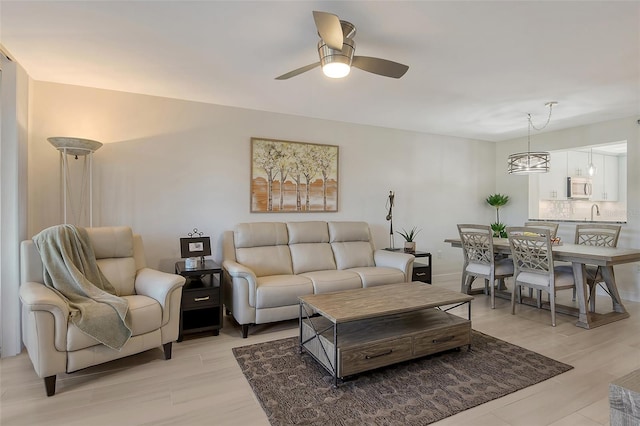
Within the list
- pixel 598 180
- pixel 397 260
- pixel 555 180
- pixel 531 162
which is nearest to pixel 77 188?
pixel 397 260

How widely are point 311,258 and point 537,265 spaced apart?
2.46 m

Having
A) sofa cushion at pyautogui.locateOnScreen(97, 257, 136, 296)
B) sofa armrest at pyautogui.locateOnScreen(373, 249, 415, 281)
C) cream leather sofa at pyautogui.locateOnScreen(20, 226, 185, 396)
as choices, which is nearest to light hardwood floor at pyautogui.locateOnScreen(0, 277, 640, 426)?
cream leather sofa at pyautogui.locateOnScreen(20, 226, 185, 396)

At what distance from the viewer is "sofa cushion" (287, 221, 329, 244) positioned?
407 cm

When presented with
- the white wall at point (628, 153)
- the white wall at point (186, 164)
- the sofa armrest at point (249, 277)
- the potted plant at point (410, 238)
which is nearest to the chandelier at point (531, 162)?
the white wall at point (628, 153)

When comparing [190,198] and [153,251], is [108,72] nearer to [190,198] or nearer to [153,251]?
[190,198]

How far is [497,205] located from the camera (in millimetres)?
5836

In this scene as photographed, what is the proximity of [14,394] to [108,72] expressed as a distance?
258 cm

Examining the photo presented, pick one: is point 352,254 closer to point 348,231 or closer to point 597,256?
point 348,231

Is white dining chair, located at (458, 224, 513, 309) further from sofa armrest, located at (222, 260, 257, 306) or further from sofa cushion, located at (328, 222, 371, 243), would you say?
sofa armrest, located at (222, 260, 257, 306)

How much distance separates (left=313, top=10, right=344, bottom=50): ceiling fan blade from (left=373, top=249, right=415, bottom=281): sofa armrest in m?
2.64

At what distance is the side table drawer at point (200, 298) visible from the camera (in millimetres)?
3094

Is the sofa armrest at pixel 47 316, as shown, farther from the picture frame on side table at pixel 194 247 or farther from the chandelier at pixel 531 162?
the chandelier at pixel 531 162

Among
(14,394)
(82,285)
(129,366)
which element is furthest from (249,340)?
(14,394)

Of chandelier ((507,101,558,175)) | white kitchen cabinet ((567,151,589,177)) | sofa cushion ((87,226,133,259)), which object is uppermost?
white kitchen cabinet ((567,151,589,177))
